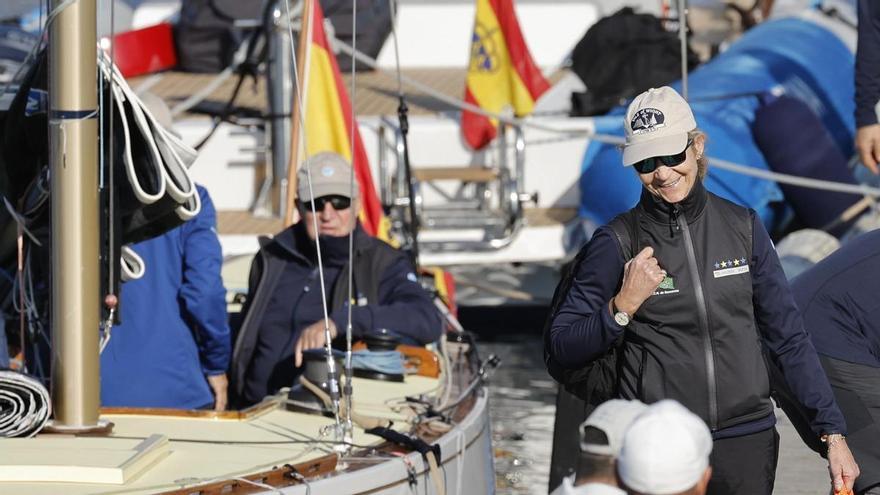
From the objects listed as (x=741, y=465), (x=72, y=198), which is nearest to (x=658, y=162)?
(x=741, y=465)

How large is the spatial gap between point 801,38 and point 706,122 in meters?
1.36

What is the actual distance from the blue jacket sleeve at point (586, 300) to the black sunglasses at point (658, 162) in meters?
0.15

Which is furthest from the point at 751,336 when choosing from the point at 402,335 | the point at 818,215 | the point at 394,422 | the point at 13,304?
the point at 818,215

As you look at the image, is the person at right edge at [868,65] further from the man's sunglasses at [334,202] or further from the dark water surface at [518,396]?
the dark water surface at [518,396]

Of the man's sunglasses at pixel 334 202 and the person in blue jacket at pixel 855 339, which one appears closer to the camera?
the person in blue jacket at pixel 855 339

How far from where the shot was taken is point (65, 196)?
4.56 m

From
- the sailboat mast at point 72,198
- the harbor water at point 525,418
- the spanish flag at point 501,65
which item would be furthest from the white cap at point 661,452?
the spanish flag at point 501,65

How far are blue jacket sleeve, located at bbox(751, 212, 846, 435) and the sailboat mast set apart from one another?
5.43 ft

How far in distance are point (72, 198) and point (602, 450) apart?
7.20 ft

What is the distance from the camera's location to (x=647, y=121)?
3914 millimetres

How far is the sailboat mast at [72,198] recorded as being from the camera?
4559mm

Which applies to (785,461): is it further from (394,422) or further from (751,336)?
(751,336)

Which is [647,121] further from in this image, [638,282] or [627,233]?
[638,282]

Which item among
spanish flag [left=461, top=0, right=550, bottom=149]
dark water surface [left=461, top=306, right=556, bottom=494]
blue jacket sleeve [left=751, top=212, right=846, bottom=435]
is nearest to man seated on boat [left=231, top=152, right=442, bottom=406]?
blue jacket sleeve [left=751, top=212, right=846, bottom=435]
